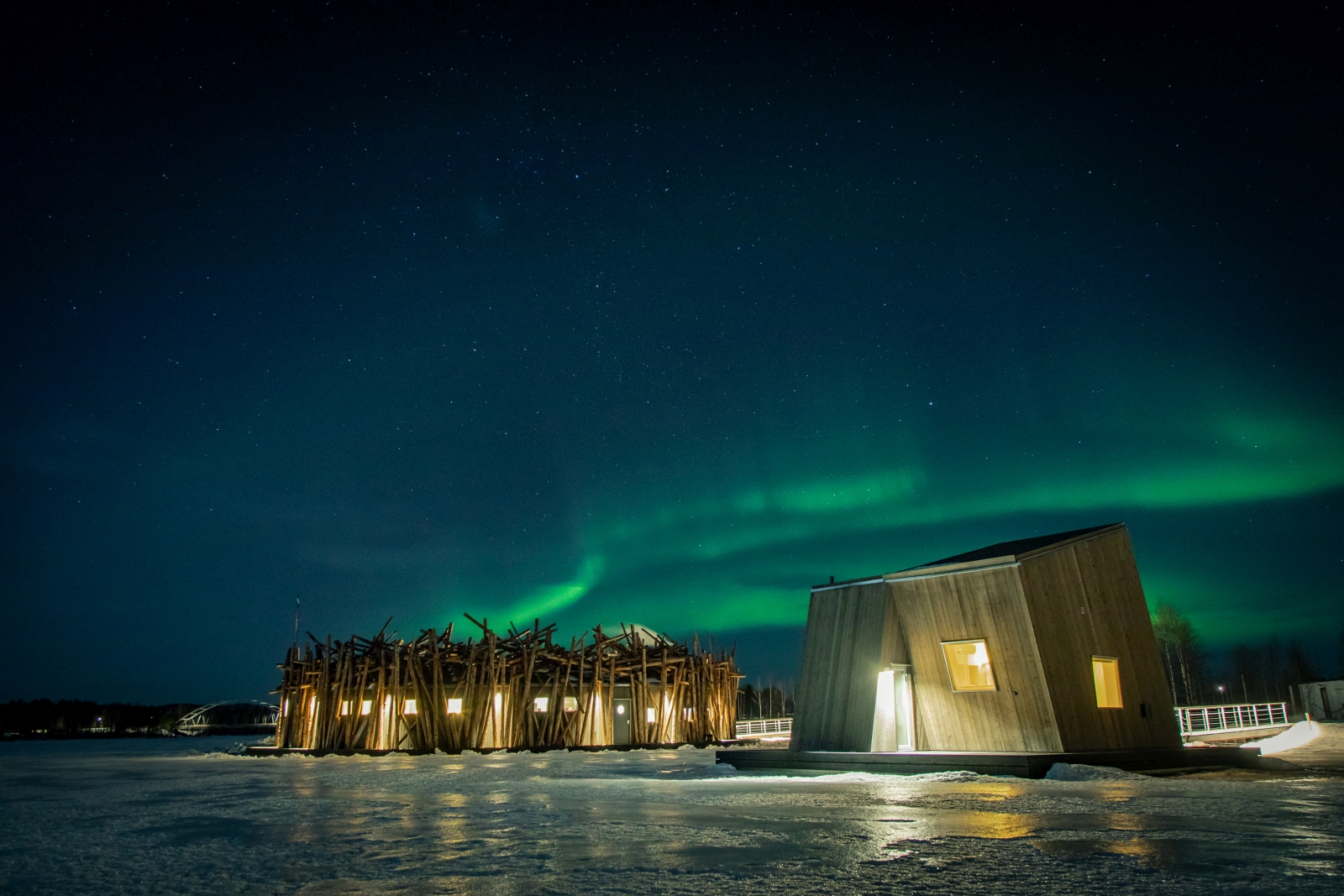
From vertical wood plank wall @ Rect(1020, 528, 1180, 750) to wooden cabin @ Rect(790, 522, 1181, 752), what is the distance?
3 cm

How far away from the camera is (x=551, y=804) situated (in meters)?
11.7

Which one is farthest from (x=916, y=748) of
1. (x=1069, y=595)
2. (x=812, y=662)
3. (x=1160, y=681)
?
(x=1160, y=681)

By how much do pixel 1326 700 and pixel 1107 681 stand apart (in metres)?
32.6

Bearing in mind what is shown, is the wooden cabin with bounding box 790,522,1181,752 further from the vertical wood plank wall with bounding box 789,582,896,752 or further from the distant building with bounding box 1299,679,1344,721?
the distant building with bounding box 1299,679,1344,721

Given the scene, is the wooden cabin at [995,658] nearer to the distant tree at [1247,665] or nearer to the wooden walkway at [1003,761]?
the wooden walkway at [1003,761]

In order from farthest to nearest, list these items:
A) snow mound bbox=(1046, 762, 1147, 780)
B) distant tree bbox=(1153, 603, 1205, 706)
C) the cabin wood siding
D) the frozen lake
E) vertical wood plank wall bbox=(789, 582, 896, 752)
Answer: distant tree bbox=(1153, 603, 1205, 706), vertical wood plank wall bbox=(789, 582, 896, 752), the cabin wood siding, snow mound bbox=(1046, 762, 1147, 780), the frozen lake

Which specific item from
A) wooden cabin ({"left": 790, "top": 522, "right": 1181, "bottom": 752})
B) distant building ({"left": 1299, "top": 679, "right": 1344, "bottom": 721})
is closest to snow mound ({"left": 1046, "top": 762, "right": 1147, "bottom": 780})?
wooden cabin ({"left": 790, "top": 522, "right": 1181, "bottom": 752})

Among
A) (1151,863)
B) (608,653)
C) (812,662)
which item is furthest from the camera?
(608,653)

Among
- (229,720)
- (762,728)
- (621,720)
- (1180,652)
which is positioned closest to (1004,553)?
(621,720)

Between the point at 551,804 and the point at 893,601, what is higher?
the point at 893,601

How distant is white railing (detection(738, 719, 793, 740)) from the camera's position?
46875mm

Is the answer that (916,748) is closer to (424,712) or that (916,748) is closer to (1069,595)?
(1069,595)

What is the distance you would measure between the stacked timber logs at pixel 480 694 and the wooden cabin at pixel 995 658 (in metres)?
13.6

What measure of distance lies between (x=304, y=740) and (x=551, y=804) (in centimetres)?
2585
